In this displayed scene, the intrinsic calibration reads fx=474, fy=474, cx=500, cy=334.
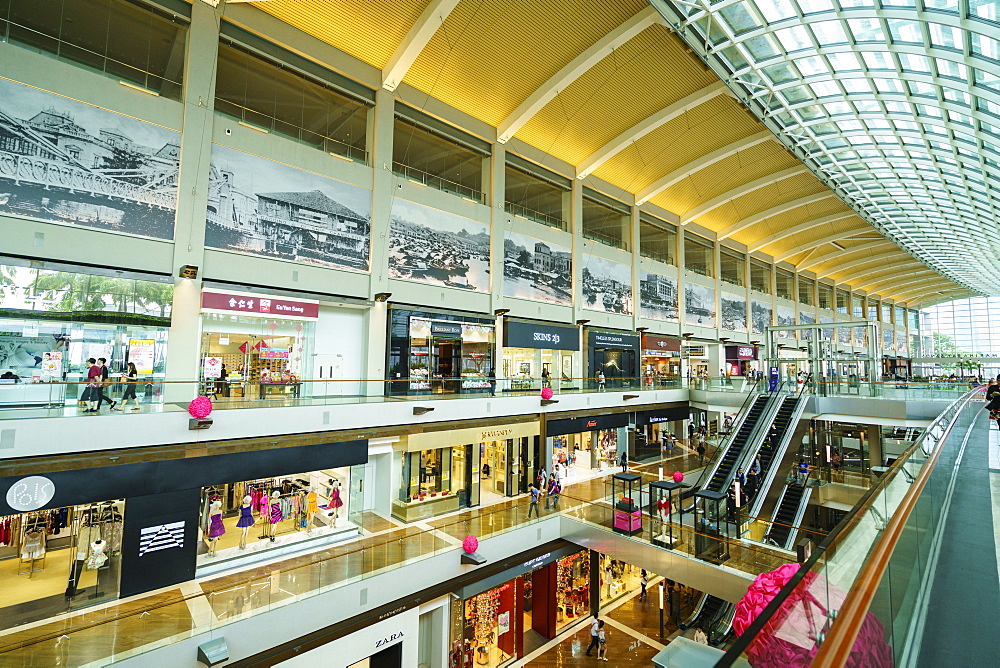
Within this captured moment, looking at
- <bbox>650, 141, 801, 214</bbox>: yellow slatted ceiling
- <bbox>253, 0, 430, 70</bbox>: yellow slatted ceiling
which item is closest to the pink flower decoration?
<bbox>253, 0, 430, 70</bbox>: yellow slatted ceiling

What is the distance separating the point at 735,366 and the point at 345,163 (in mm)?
29268

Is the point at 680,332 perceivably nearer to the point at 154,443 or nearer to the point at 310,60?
→ the point at 310,60

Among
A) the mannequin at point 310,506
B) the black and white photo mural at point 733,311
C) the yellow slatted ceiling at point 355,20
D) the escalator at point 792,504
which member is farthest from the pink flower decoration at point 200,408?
the black and white photo mural at point 733,311

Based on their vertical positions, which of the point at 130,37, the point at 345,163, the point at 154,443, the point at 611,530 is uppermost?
the point at 130,37

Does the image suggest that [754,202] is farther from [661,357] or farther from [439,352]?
[439,352]

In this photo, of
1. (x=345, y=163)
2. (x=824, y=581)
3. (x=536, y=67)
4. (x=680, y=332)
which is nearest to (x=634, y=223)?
(x=680, y=332)

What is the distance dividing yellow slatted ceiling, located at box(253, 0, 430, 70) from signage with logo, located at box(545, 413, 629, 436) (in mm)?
14094

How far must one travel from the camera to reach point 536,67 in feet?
56.4

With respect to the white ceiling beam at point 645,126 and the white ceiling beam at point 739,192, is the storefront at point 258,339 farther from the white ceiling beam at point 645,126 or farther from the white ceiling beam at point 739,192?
the white ceiling beam at point 739,192

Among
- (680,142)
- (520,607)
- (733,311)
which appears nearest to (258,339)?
(520,607)

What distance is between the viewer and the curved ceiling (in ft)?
47.4

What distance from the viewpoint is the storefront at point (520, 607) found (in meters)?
12.5

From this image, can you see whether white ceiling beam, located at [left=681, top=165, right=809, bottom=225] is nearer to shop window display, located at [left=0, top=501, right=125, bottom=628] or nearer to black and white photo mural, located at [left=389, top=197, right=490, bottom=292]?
black and white photo mural, located at [left=389, top=197, right=490, bottom=292]

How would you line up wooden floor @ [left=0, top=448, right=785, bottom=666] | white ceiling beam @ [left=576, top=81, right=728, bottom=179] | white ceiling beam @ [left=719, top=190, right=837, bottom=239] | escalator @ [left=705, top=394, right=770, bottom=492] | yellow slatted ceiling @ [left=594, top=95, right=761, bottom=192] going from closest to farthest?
wooden floor @ [left=0, top=448, right=785, bottom=666] < escalator @ [left=705, top=394, right=770, bottom=492] < white ceiling beam @ [left=576, top=81, right=728, bottom=179] < yellow slatted ceiling @ [left=594, top=95, right=761, bottom=192] < white ceiling beam @ [left=719, top=190, right=837, bottom=239]
